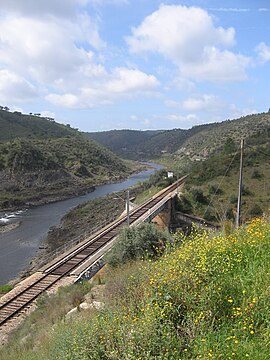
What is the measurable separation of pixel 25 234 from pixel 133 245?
2980cm

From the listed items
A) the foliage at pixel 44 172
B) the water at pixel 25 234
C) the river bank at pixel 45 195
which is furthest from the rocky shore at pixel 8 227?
the foliage at pixel 44 172

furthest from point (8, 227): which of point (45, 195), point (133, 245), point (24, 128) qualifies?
point (24, 128)

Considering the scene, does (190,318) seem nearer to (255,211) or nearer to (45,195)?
(255,211)

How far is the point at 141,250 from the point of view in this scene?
Answer: 15156 mm

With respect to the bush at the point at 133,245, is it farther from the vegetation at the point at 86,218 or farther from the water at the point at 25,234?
the vegetation at the point at 86,218

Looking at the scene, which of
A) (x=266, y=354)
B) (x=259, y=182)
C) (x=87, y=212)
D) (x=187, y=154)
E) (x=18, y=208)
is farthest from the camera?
(x=187, y=154)

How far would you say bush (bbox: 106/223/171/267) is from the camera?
15078mm

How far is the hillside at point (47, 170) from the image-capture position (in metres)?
68.2

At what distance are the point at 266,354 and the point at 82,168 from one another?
3574 inches

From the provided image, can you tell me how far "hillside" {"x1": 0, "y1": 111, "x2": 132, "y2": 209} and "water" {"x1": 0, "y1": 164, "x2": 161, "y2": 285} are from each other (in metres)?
5.34

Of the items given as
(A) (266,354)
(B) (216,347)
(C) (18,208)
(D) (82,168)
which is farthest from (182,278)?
(D) (82,168)

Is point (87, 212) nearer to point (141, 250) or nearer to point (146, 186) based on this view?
point (146, 186)

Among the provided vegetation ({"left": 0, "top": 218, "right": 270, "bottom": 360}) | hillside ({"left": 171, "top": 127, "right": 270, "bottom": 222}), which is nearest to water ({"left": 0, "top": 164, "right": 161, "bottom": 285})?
hillside ({"left": 171, "top": 127, "right": 270, "bottom": 222})

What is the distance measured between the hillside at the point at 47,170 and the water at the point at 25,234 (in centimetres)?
534
